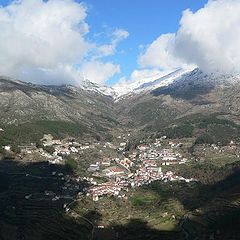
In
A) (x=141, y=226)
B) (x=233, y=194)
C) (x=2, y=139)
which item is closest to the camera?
(x=141, y=226)

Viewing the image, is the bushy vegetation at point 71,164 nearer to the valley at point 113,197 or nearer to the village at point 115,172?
the valley at point 113,197

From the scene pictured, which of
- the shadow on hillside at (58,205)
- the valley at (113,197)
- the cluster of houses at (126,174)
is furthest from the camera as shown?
the cluster of houses at (126,174)

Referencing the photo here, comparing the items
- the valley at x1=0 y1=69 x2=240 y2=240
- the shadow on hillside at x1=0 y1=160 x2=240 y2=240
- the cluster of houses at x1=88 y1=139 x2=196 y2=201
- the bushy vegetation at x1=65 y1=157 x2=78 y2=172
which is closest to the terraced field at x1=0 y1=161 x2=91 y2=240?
the shadow on hillside at x1=0 y1=160 x2=240 y2=240

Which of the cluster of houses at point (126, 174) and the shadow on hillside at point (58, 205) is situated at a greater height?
the cluster of houses at point (126, 174)

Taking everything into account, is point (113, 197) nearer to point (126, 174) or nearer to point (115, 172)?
point (126, 174)

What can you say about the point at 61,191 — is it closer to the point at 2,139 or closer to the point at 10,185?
the point at 10,185

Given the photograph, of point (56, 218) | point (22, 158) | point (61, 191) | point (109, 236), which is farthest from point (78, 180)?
point (109, 236)

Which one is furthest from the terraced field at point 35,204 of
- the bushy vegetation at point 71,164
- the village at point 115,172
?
the village at point 115,172

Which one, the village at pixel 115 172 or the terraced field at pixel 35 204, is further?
the village at pixel 115 172

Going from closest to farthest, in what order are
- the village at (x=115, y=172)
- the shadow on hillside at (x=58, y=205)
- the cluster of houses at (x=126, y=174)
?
the shadow on hillside at (x=58, y=205) < the cluster of houses at (x=126, y=174) < the village at (x=115, y=172)

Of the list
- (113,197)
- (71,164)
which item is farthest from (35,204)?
(71,164)

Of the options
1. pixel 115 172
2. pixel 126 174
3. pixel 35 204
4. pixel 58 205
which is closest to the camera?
pixel 35 204
